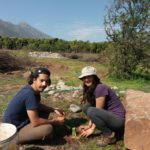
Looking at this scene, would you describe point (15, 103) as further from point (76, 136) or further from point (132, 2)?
point (132, 2)

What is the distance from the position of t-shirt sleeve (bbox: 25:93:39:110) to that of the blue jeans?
0.79 metres

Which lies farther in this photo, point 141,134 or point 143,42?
point 143,42

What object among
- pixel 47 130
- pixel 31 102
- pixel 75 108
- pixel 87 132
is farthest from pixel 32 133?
pixel 75 108

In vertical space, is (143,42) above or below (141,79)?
above

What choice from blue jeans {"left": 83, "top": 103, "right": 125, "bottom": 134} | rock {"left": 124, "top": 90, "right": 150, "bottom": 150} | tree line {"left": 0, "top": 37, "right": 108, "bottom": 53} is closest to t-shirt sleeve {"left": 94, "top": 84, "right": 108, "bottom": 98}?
blue jeans {"left": 83, "top": 103, "right": 125, "bottom": 134}

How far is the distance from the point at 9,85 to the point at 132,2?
5253 millimetres

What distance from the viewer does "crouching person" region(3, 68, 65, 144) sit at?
178 inches

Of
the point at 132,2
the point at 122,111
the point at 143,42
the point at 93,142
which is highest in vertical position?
the point at 132,2

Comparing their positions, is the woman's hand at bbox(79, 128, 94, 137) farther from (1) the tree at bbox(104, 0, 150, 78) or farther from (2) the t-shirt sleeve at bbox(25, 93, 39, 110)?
(1) the tree at bbox(104, 0, 150, 78)

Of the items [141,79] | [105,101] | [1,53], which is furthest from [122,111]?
[1,53]

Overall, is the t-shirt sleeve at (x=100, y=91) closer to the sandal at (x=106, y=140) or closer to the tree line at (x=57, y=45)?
the sandal at (x=106, y=140)

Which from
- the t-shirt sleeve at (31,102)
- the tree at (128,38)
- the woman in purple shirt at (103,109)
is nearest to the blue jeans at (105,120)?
the woman in purple shirt at (103,109)

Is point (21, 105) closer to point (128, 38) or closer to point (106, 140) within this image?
point (106, 140)

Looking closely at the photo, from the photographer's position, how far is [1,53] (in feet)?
46.5
